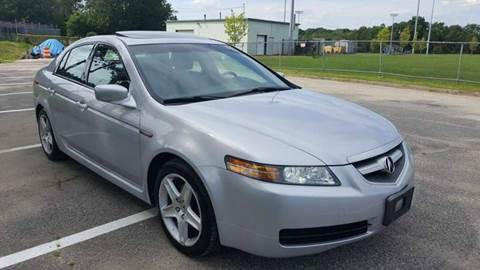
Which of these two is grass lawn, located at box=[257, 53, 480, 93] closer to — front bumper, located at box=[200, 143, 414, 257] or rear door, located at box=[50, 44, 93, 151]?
rear door, located at box=[50, 44, 93, 151]

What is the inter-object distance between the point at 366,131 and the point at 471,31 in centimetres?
8794

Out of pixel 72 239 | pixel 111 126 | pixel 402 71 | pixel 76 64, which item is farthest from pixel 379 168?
pixel 402 71

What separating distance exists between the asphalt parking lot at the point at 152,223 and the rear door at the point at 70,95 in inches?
21.0

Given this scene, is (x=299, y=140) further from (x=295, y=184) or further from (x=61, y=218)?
(x=61, y=218)

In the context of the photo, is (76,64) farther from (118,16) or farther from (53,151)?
(118,16)

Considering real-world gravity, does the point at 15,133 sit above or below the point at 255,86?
below

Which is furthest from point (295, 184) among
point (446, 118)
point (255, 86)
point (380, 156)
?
point (446, 118)

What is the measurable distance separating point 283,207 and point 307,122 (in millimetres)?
824

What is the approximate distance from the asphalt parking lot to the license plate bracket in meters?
0.41

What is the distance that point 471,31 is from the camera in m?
78.5

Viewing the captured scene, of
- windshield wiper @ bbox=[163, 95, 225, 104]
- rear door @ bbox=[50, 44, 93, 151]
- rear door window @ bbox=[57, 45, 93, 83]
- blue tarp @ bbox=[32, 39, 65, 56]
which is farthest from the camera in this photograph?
blue tarp @ bbox=[32, 39, 65, 56]

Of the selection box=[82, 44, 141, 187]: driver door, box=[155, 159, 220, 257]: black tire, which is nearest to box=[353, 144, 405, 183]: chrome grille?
box=[155, 159, 220, 257]: black tire

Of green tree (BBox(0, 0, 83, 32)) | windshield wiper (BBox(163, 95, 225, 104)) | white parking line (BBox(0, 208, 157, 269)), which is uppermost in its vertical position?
green tree (BBox(0, 0, 83, 32))

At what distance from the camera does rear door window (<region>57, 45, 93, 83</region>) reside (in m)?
4.58
